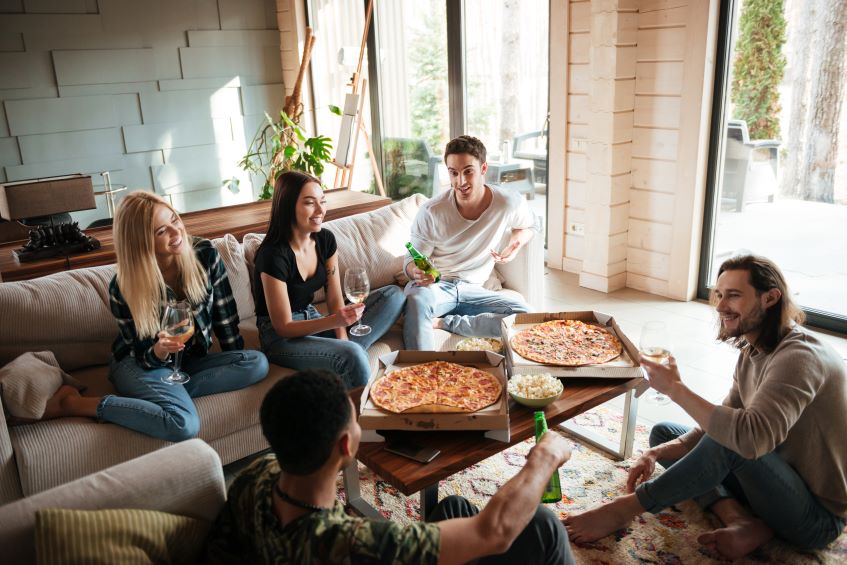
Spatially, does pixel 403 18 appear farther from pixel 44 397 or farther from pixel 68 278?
pixel 44 397

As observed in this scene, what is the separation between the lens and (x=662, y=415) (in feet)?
9.29

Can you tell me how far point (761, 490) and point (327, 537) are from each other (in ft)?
4.31

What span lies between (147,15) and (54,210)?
11.4ft

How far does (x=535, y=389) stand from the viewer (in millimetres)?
1984

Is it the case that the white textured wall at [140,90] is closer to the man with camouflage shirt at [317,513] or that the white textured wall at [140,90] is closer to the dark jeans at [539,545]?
the man with camouflage shirt at [317,513]

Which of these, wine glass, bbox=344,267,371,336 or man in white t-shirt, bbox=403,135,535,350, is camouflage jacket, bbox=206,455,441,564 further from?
man in white t-shirt, bbox=403,135,535,350

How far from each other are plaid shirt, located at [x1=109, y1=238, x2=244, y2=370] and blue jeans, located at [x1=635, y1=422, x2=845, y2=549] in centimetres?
156

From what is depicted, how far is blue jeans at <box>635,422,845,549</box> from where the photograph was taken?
5.95 ft

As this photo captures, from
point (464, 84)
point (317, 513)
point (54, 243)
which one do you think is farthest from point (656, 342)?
point (464, 84)

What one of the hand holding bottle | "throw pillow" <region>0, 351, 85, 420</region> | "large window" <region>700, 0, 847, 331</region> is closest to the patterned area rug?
the hand holding bottle

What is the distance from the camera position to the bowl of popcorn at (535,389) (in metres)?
1.95

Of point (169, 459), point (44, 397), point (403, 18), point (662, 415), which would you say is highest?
point (403, 18)

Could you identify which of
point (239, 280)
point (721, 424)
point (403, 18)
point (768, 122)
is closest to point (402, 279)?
point (239, 280)

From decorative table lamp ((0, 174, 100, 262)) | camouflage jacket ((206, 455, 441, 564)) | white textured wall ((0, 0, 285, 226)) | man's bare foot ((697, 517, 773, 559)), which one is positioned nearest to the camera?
camouflage jacket ((206, 455, 441, 564))
